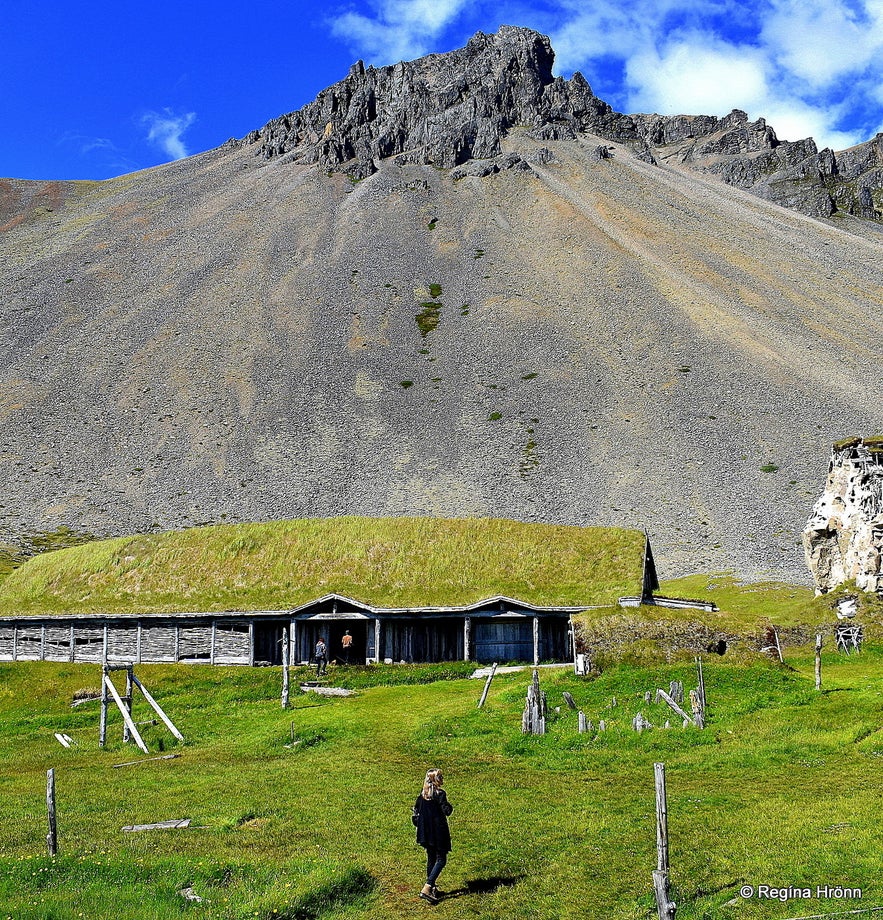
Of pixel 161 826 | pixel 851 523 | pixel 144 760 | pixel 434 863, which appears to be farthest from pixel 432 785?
pixel 851 523

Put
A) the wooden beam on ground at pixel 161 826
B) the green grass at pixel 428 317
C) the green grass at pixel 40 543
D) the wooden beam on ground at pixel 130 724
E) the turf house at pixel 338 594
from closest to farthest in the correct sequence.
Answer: the wooden beam on ground at pixel 161 826
the wooden beam on ground at pixel 130 724
the turf house at pixel 338 594
the green grass at pixel 40 543
the green grass at pixel 428 317

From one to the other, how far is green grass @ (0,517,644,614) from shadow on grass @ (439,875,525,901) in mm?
27955

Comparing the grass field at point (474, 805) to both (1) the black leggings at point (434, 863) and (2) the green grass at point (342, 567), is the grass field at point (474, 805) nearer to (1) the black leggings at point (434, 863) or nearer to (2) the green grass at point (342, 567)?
(1) the black leggings at point (434, 863)

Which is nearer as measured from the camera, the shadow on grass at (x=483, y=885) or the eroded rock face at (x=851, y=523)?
the shadow on grass at (x=483, y=885)

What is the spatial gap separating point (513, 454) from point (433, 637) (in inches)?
2595

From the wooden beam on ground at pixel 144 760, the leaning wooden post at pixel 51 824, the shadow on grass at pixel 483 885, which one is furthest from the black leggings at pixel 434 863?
the wooden beam on ground at pixel 144 760

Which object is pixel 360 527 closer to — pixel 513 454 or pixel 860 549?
pixel 860 549

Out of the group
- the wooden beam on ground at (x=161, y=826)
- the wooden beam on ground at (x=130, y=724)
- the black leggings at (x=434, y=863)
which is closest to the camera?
the black leggings at (x=434, y=863)

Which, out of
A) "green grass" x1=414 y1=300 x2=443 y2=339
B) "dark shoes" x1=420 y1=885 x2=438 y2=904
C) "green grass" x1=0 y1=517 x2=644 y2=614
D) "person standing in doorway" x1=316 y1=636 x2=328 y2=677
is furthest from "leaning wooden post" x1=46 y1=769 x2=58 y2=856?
"green grass" x1=414 y1=300 x2=443 y2=339

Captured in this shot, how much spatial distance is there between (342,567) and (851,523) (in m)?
27.0

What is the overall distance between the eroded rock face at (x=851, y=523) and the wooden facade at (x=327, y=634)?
630 inches

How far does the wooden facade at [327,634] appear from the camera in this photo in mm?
42469

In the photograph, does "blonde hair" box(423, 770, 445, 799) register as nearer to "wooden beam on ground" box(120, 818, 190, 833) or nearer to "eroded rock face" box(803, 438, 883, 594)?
"wooden beam on ground" box(120, 818, 190, 833)

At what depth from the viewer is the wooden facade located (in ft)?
139
